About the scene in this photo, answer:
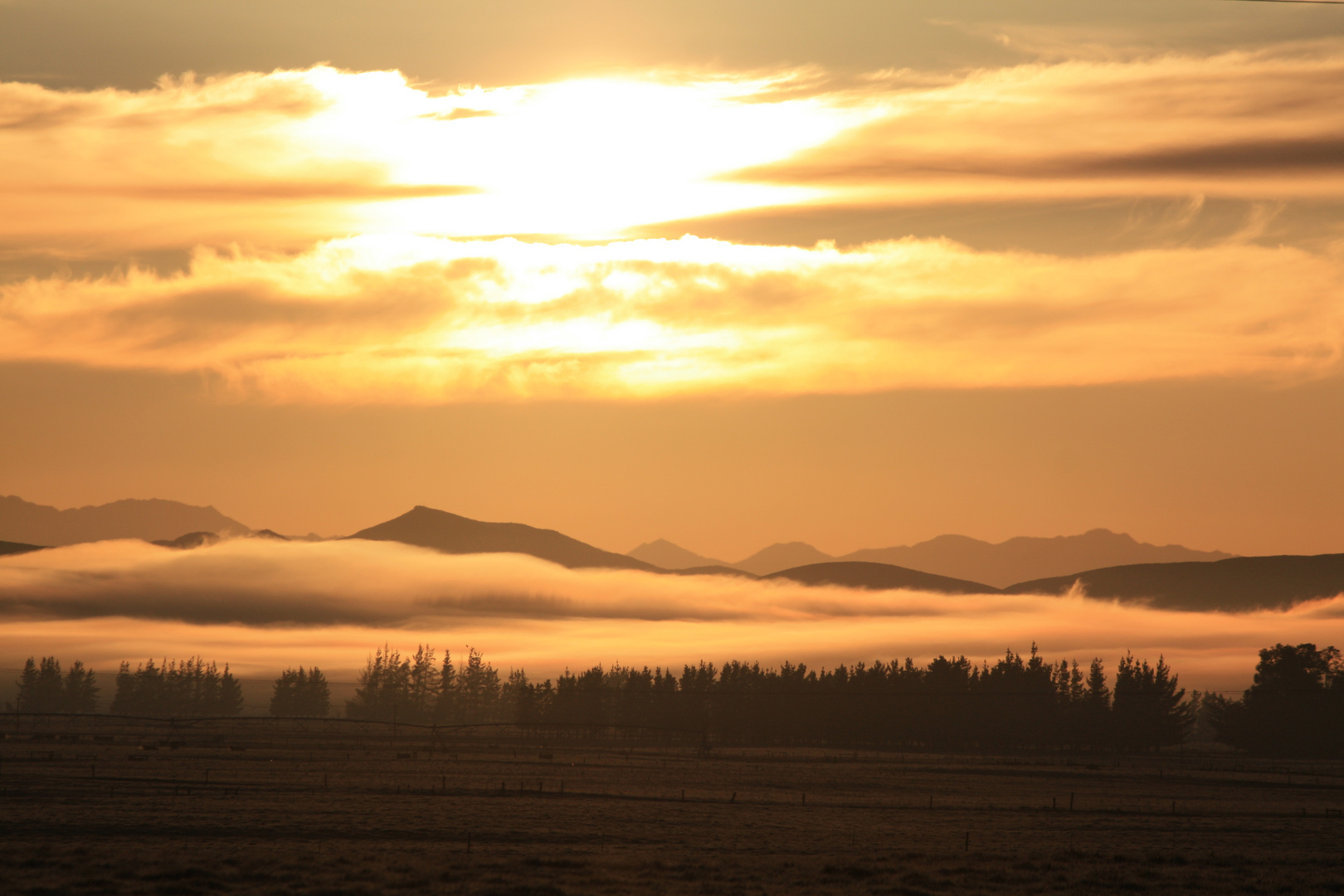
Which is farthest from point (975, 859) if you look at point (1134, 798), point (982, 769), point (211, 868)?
point (982, 769)

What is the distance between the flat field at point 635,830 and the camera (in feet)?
164

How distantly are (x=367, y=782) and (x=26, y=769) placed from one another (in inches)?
1289

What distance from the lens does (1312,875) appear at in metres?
53.7

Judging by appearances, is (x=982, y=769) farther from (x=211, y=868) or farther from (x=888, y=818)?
(x=211, y=868)

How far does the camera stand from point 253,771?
396 ft

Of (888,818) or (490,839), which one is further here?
(888,818)

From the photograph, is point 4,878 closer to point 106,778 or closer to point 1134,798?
point 106,778

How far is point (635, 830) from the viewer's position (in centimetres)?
7106

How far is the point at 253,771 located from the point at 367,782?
66.7 feet

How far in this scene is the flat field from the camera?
164 ft

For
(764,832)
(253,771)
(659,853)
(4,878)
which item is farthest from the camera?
(253,771)

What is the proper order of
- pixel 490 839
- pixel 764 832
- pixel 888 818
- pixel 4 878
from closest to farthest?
1. pixel 4 878
2. pixel 490 839
3. pixel 764 832
4. pixel 888 818

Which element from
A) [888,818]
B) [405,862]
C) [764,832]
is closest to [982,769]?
[888,818]

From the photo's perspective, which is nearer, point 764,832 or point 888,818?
point 764,832
